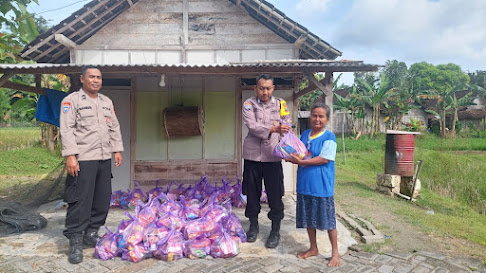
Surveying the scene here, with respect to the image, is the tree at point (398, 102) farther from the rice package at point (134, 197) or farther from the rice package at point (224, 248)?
the rice package at point (224, 248)

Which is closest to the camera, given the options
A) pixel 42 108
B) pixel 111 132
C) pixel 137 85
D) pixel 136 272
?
pixel 136 272

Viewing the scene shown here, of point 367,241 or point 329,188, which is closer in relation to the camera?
point 329,188

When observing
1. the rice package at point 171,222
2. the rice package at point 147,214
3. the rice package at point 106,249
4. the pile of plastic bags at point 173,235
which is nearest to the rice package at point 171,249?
the pile of plastic bags at point 173,235

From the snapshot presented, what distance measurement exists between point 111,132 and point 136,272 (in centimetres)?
153

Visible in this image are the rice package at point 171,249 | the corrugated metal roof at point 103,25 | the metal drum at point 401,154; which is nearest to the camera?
the rice package at point 171,249

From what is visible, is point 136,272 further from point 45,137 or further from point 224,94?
point 45,137

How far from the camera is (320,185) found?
10.8 ft

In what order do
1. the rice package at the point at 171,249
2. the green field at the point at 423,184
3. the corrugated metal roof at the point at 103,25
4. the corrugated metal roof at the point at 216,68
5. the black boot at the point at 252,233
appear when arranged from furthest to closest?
the corrugated metal roof at the point at 103,25, the green field at the point at 423,184, the corrugated metal roof at the point at 216,68, the black boot at the point at 252,233, the rice package at the point at 171,249

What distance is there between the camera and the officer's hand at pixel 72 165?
10.8 ft

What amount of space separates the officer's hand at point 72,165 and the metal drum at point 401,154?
6.80 metres

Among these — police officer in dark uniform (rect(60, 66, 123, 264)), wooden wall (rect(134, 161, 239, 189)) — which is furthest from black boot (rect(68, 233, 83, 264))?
wooden wall (rect(134, 161, 239, 189))

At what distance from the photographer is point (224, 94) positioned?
648 centimetres

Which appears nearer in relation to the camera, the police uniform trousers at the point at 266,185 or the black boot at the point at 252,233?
the police uniform trousers at the point at 266,185

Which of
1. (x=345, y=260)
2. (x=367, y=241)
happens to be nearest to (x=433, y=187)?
(x=367, y=241)
